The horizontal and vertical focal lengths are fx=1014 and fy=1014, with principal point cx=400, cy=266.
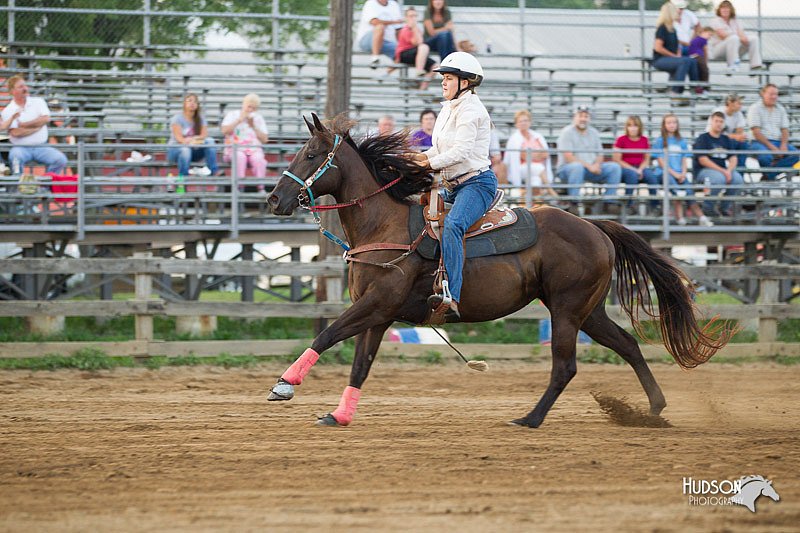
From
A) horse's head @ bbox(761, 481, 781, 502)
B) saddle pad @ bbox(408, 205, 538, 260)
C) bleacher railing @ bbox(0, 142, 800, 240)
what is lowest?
horse's head @ bbox(761, 481, 781, 502)

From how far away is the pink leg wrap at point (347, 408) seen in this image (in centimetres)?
792

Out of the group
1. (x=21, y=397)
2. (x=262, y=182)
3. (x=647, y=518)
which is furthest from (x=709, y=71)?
(x=647, y=518)

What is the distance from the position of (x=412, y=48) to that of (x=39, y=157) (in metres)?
6.86

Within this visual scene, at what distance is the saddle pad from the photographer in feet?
26.7

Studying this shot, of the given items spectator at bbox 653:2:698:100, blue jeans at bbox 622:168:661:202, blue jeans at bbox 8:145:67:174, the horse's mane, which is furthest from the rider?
spectator at bbox 653:2:698:100

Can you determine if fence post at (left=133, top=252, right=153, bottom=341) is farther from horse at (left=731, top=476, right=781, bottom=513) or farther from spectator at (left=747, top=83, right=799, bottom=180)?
spectator at (left=747, top=83, right=799, bottom=180)

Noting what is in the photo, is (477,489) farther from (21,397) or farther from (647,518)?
(21,397)

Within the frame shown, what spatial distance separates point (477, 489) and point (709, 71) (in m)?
15.9

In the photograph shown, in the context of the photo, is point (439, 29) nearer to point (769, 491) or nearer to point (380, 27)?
point (380, 27)

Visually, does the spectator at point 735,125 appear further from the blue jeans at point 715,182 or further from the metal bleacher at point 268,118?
the metal bleacher at point 268,118

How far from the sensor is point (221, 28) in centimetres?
2248

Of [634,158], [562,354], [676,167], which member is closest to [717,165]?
[676,167]

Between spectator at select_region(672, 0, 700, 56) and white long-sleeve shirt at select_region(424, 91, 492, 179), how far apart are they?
41.6ft

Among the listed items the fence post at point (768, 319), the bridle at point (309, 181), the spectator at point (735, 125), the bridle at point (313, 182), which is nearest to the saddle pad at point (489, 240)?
the bridle at point (313, 182)
